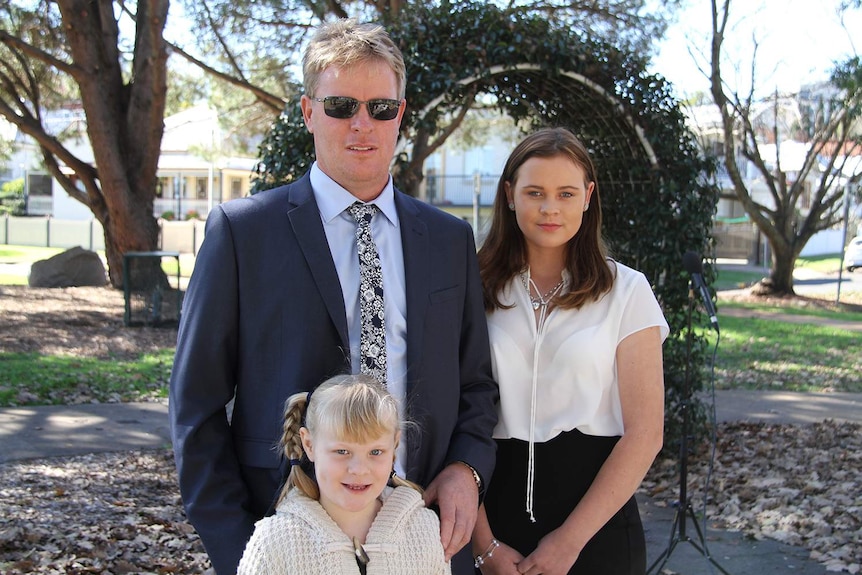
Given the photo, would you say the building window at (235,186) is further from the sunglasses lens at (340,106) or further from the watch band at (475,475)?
the watch band at (475,475)

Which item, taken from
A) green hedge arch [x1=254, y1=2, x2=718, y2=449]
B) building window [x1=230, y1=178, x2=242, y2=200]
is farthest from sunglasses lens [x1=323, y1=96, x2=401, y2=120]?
building window [x1=230, y1=178, x2=242, y2=200]

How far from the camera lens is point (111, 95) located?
13.4 metres

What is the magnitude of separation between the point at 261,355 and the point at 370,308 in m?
0.30

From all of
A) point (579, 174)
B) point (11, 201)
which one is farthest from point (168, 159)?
point (579, 174)

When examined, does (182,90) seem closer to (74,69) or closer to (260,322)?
(74,69)

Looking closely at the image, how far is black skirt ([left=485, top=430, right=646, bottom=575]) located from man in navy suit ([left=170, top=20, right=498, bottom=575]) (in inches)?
11.0

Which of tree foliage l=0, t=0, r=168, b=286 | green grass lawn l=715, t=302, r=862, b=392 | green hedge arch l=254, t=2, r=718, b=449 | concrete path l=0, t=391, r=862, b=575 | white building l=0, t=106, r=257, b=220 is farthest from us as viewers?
white building l=0, t=106, r=257, b=220

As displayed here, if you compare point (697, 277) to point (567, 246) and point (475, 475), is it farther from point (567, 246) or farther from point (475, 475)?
point (475, 475)

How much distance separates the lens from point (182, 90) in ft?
60.5

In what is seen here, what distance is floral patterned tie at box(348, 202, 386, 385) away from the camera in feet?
7.29

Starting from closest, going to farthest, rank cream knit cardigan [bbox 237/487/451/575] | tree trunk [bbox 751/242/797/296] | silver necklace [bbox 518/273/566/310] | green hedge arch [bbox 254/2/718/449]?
1. cream knit cardigan [bbox 237/487/451/575]
2. silver necklace [bbox 518/273/566/310]
3. green hedge arch [bbox 254/2/718/449]
4. tree trunk [bbox 751/242/797/296]

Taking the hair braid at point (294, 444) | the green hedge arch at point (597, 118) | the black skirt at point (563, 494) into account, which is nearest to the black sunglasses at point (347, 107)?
the hair braid at point (294, 444)

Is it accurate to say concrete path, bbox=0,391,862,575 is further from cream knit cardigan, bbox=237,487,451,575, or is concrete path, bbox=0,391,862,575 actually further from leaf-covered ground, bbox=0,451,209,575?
cream knit cardigan, bbox=237,487,451,575

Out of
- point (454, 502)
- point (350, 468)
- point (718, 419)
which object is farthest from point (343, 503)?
point (718, 419)
